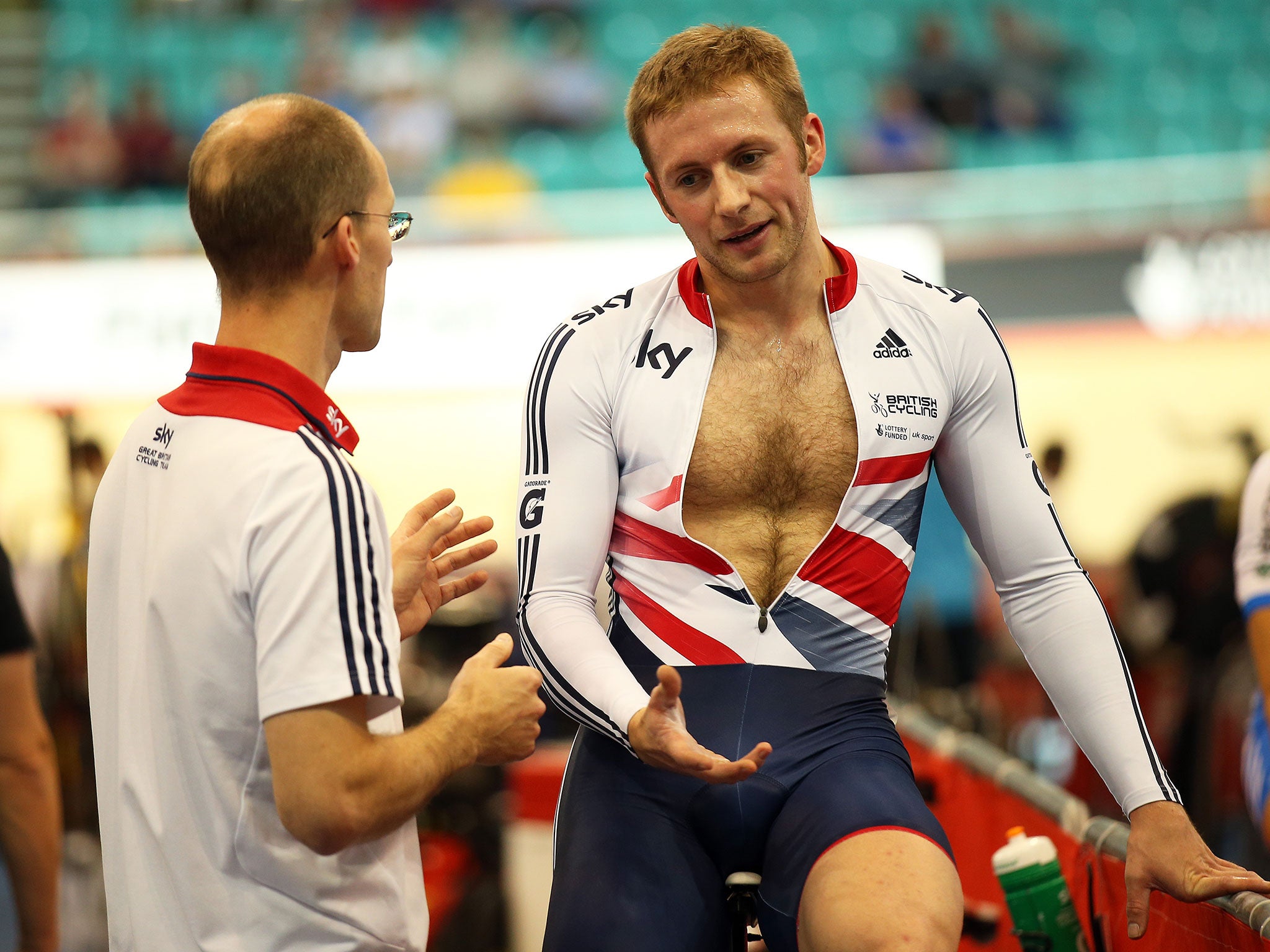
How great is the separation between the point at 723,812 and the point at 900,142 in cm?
932

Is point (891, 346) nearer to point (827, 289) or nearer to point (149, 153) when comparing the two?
point (827, 289)

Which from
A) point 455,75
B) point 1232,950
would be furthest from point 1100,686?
point 455,75

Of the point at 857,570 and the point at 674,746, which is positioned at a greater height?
the point at 857,570

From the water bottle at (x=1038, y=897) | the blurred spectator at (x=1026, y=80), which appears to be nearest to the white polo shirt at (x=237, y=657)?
the water bottle at (x=1038, y=897)

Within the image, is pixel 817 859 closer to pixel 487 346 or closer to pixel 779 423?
pixel 779 423

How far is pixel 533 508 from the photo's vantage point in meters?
2.59

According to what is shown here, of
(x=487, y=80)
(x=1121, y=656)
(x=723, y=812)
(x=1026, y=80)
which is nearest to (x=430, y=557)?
(x=723, y=812)

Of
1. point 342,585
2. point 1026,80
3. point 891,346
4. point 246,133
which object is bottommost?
point 342,585

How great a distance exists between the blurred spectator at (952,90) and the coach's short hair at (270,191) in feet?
33.0

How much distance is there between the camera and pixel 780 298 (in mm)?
2738

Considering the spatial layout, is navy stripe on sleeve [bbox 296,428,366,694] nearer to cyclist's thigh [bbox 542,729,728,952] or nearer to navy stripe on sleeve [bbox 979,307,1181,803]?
cyclist's thigh [bbox 542,729,728,952]

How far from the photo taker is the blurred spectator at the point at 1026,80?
1138 centimetres

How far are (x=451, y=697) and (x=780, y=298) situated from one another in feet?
3.87

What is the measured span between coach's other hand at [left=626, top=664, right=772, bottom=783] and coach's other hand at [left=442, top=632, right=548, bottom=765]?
0.18 m
